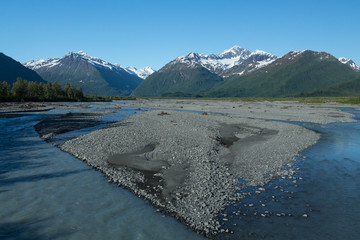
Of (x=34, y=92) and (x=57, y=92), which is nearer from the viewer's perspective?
(x=34, y=92)

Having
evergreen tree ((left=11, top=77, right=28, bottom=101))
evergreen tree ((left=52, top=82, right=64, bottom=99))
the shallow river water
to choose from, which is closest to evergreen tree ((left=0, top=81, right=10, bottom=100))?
evergreen tree ((left=11, top=77, right=28, bottom=101))

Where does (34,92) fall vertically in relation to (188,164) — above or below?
above

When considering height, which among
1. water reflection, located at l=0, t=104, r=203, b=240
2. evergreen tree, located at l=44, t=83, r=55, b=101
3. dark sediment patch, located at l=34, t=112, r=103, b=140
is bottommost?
water reflection, located at l=0, t=104, r=203, b=240

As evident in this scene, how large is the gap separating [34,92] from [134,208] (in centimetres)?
16928

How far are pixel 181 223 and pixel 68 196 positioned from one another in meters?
8.46

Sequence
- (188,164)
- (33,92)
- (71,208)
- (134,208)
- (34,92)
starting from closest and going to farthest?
(71,208) → (134,208) → (188,164) → (33,92) → (34,92)

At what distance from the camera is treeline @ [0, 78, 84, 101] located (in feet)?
446

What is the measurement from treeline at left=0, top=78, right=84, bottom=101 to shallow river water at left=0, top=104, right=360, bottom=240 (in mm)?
141491

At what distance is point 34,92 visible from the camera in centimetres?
15388

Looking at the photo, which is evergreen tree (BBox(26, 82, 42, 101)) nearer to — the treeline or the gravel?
the treeline

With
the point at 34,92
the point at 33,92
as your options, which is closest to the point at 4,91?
the point at 33,92

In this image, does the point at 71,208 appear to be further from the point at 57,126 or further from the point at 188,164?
the point at 57,126

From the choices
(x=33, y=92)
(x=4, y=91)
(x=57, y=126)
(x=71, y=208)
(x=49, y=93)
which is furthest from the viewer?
(x=49, y=93)

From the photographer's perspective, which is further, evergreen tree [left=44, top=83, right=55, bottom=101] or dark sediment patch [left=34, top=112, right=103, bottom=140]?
evergreen tree [left=44, top=83, right=55, bottom=101]
